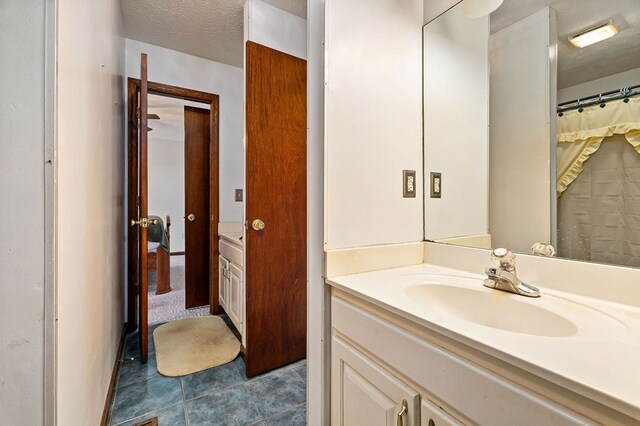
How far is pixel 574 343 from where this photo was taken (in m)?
0.55

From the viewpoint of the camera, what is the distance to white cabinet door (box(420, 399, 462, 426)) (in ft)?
2.04

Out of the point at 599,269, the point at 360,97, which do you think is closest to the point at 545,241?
the point at 599,269

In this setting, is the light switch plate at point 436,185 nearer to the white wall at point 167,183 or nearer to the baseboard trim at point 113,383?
the baseboard trim at point 113,383

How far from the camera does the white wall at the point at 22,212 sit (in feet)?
1.96

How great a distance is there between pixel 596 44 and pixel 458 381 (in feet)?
3.67

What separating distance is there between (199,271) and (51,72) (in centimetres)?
262

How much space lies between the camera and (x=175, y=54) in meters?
2.55

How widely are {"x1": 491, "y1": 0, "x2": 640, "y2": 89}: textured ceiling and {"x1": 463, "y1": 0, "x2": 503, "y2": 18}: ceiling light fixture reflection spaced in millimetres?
115

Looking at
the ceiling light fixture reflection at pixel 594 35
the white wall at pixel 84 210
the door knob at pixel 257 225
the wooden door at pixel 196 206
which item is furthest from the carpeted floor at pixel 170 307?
the ceiling light fixture reflection at pixel 594 35

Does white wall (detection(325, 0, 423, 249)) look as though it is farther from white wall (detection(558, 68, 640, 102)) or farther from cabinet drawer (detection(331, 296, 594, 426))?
white wall (detection(558, 68, 640, 102))

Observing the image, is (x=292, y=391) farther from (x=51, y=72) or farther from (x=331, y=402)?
(x=51, y=72)

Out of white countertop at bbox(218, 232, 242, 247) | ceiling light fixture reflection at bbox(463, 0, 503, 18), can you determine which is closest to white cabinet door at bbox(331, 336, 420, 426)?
white countertop at bbox(218, 232, 242, 247)

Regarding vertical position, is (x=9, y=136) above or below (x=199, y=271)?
above

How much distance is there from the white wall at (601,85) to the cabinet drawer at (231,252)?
1923 mm
